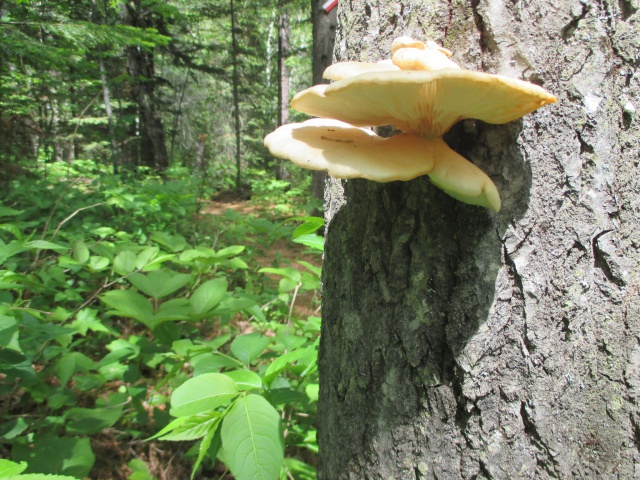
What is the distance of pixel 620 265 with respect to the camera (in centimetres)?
86

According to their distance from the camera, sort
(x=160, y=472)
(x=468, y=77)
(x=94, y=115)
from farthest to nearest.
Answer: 1. (x=94, y=115)
2. (x=160, y=472)
3. (x=468, y=77)

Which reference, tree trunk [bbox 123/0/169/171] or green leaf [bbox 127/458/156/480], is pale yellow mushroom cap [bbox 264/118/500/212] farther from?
tree trunk [bbox 123/0/169/171]

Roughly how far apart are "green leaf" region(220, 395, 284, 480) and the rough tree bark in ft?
1.29

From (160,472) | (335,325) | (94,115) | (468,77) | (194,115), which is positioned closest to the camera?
(468,77)

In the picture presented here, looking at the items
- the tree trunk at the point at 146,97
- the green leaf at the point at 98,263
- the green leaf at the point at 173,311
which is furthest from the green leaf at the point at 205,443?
the tree trunk at the point at 146,97

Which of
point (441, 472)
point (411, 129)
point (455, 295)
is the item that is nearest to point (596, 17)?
point (411, 129)

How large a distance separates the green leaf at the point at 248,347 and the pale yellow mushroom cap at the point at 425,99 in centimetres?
98

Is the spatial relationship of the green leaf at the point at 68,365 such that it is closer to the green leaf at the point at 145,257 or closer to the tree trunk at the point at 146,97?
the green leaf at the point at 145,257

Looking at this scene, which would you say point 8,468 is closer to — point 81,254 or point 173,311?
point 173,311

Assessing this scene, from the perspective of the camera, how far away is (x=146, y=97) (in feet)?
33.5

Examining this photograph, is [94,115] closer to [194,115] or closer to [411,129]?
[194,115]

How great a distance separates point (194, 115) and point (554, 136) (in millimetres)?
26414

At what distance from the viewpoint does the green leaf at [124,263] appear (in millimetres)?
2148

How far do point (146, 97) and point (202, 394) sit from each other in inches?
442
